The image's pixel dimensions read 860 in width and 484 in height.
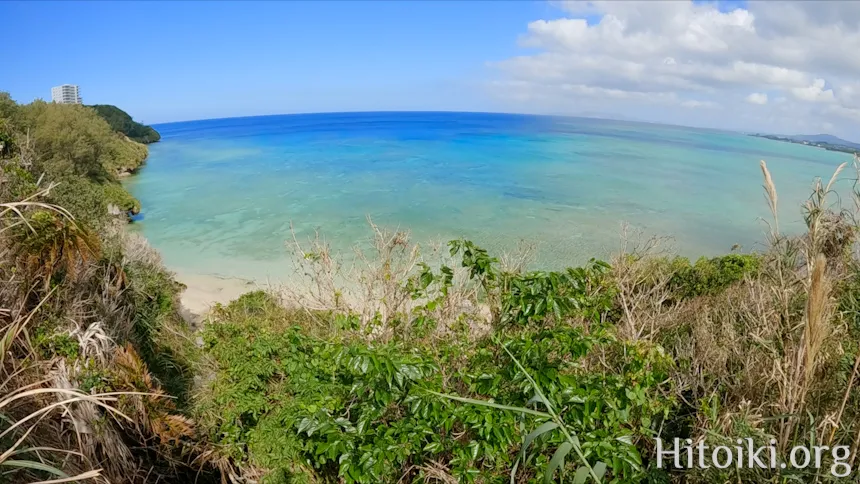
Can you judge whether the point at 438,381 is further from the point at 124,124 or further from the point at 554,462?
the point at 124,124

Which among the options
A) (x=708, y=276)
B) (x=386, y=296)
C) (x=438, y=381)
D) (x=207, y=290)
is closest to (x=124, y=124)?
(x=207, y=290)

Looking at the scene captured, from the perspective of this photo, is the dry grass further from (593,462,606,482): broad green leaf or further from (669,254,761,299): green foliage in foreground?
(669,254,761,299): green foliage in foreground

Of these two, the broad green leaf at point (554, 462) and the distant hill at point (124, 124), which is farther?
the distant hill at point (124, 124)

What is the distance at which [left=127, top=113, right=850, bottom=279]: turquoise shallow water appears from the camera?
862 inches

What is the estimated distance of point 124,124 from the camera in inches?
2499

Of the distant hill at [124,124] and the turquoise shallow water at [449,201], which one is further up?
the distant hill at [124,124]

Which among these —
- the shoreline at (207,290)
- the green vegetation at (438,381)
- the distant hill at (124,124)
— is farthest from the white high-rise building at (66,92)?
the green vegetation at (438,381)

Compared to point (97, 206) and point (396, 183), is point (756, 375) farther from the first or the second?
point (396, 183)

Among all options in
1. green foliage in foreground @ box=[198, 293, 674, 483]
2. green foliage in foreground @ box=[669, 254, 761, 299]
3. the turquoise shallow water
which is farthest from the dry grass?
green foliage in foreground @ box=[669, 254, 761, 299]

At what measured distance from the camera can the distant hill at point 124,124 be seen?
58562 millimetres

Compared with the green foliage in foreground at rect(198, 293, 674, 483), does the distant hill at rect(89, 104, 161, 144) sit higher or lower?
higher

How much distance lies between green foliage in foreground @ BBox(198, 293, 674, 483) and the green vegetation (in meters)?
0.02

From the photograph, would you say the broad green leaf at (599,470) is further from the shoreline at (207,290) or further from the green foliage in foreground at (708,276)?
the shoreline at (207,290)

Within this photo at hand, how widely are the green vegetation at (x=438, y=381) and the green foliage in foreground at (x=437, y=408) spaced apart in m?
0.02
